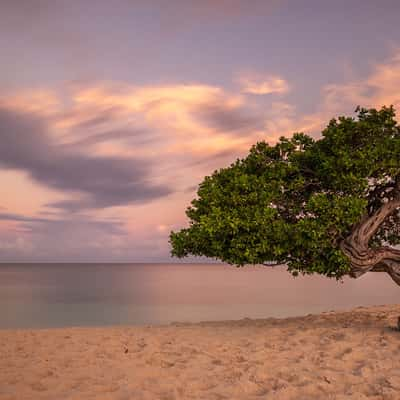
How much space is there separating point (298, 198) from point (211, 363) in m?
6.22

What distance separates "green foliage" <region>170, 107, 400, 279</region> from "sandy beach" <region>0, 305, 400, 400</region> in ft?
7.59

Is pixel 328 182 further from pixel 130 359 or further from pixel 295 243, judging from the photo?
pixel 130 359

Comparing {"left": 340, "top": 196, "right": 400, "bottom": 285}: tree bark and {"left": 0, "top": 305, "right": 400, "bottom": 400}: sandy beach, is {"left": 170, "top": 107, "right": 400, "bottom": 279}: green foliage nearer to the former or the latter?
{"left": 340, "top": 196, "right": 400, "bottom": 285}: tree bark

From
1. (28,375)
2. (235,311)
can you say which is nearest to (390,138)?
(28,375)

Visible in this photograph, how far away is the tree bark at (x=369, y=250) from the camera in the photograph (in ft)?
46.0

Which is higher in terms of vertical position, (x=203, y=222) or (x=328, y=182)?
(x=328, y=182)

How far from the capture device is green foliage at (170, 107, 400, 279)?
1316cm

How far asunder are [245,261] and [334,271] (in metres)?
2.69

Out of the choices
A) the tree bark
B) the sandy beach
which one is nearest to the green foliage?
the tree bark

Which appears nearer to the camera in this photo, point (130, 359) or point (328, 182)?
point (130, 359)

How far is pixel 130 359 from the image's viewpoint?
11.8m

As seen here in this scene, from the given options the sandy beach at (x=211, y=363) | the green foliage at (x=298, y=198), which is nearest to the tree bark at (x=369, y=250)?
the green foliage at (x=298, y=198)

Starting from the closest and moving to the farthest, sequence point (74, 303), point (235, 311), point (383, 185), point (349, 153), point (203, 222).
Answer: point (203, 222) → point (349, 153) → point (383, 185) → point (235, 311) → point (74, 303)

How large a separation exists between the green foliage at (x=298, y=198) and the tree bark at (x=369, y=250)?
1.19 feet
